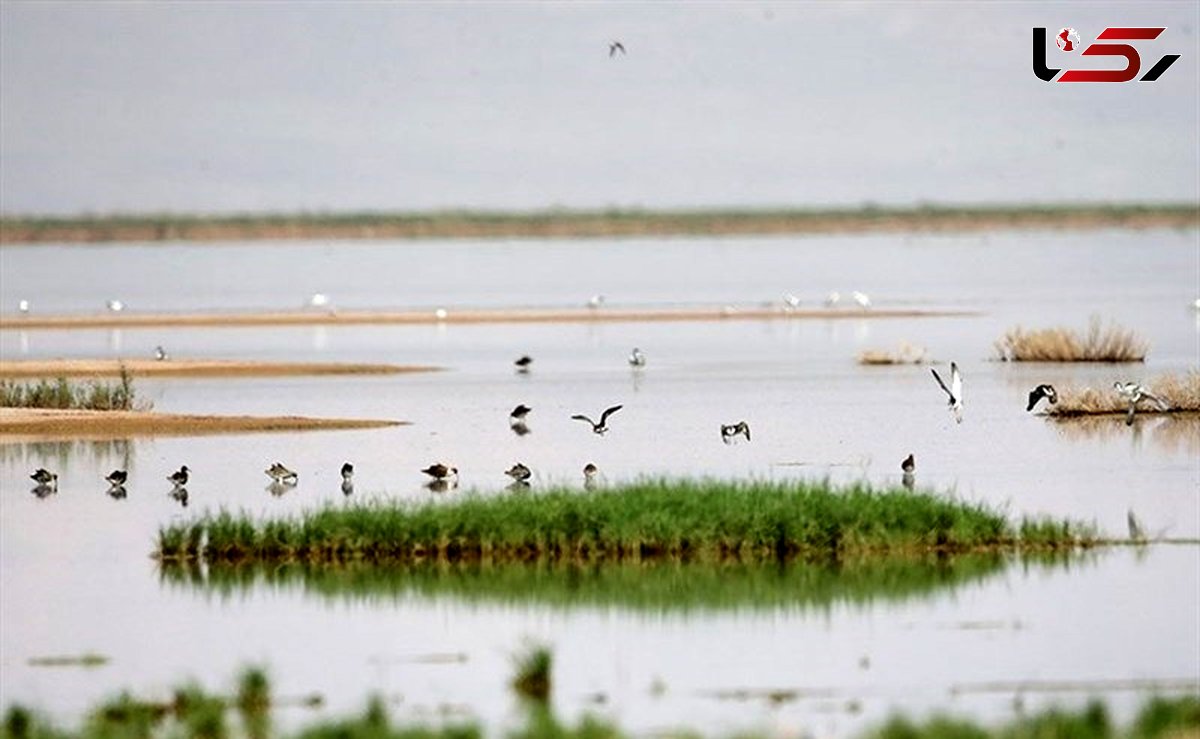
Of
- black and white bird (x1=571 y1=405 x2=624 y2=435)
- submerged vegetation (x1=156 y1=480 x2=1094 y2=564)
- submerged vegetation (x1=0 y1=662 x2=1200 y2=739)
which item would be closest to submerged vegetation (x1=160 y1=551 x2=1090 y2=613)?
submerged vegetation (x1=156 y1=480 x2=1094 y2=564)

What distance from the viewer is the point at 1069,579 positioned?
1041 inches

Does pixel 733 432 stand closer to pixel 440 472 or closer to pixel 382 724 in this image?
pixel 440 472

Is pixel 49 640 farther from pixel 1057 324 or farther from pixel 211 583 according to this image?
pixel 1057 324

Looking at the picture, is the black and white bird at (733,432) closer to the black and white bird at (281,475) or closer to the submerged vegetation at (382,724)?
the black and white bird at (281,475)

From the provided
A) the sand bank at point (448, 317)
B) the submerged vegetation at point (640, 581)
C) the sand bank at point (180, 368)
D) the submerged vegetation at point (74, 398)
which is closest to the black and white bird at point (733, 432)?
the submerged vegetation at point (74, 398)

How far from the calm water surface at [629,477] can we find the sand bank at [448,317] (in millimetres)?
3095

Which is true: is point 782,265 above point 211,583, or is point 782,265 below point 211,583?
above

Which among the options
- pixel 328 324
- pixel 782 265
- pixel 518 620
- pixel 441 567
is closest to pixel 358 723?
pixel 518 620

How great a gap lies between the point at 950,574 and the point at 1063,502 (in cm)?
763

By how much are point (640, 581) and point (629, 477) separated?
1114 cm

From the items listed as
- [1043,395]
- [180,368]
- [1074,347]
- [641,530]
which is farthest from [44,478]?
[1074,347]

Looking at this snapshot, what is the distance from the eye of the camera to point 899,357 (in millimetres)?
65688

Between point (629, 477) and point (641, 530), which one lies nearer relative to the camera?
point (641, 530)

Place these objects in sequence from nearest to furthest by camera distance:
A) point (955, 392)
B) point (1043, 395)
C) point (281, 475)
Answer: point (281, 475)
point (955, 392)
point (1043, 395)
